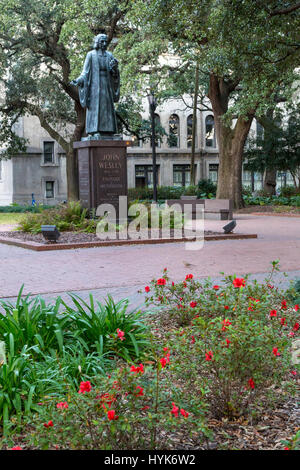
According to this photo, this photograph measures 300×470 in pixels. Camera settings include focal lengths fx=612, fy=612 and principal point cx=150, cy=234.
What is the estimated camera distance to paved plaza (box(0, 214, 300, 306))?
8.00 meters

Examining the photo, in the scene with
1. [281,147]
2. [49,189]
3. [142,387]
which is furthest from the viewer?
[49,189]

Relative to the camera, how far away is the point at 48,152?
1726 inches

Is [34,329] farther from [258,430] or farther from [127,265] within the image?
[127,265]

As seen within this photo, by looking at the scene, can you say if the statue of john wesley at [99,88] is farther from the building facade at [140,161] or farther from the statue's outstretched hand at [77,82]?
the building facade at [140,161]

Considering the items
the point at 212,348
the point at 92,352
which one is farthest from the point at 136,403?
the point at 92,352

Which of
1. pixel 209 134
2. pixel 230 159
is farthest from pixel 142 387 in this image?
pixel 209 134

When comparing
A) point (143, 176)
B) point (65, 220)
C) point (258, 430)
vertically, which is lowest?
point (258, 430)

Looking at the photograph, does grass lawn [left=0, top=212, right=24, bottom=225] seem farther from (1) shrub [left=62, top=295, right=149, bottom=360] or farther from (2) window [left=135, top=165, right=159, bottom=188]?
(2) window [left=135, top=165, right=159, bottom=188]

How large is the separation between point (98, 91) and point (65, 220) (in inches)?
146

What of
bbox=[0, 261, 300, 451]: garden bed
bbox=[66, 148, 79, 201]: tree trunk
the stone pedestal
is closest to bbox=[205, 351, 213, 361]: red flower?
bbox=[0, 261, 300, 451]: garden bed

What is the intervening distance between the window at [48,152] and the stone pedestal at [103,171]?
1125 inches

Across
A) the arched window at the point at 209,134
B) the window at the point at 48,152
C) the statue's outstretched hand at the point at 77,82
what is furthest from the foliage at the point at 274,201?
the arched window at the point at 209,134

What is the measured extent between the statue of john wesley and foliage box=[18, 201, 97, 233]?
2119 mm

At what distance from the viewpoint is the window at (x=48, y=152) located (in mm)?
43719
